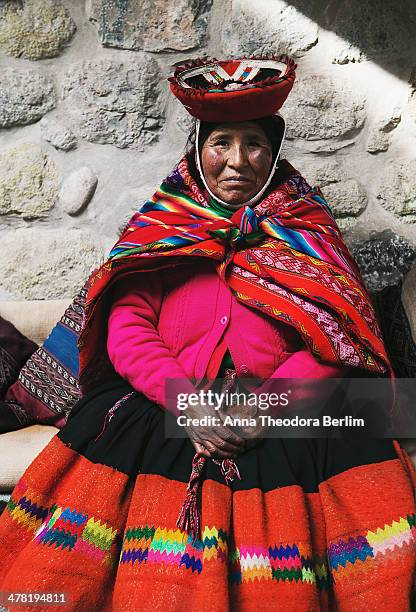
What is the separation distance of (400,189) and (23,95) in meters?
1.47

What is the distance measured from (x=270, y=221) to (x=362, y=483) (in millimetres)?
734

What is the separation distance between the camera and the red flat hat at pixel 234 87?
1698mm

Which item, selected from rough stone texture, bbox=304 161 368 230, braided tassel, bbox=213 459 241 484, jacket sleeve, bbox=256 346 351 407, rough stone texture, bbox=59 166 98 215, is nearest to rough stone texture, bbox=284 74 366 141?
rough stone texture, bbox=304 161 368 230

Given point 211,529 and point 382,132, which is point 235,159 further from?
point 211,529

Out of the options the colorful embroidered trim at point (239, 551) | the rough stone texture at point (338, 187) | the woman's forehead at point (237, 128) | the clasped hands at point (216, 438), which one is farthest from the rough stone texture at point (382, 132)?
the colorful embroidered trim at point (239, 551)

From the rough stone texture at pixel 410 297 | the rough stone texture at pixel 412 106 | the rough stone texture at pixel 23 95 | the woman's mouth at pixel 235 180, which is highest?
the rough stone texture at pixel 412 106

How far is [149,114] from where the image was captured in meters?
2.39

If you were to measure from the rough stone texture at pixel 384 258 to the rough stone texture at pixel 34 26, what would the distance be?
1392 millimetres

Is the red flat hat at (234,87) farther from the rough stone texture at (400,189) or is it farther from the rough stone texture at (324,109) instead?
the rough stone texture at (400,189)

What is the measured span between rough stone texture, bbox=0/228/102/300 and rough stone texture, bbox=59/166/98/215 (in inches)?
3.9

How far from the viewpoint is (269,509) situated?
131 centimetres

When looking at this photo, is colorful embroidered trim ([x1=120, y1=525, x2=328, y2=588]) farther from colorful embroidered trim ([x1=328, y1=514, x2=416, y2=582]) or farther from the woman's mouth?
the woman's mouth

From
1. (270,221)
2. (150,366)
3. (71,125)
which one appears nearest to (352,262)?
(270,221)

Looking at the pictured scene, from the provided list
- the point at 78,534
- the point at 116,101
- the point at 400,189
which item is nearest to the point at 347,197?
the point at 400,189
